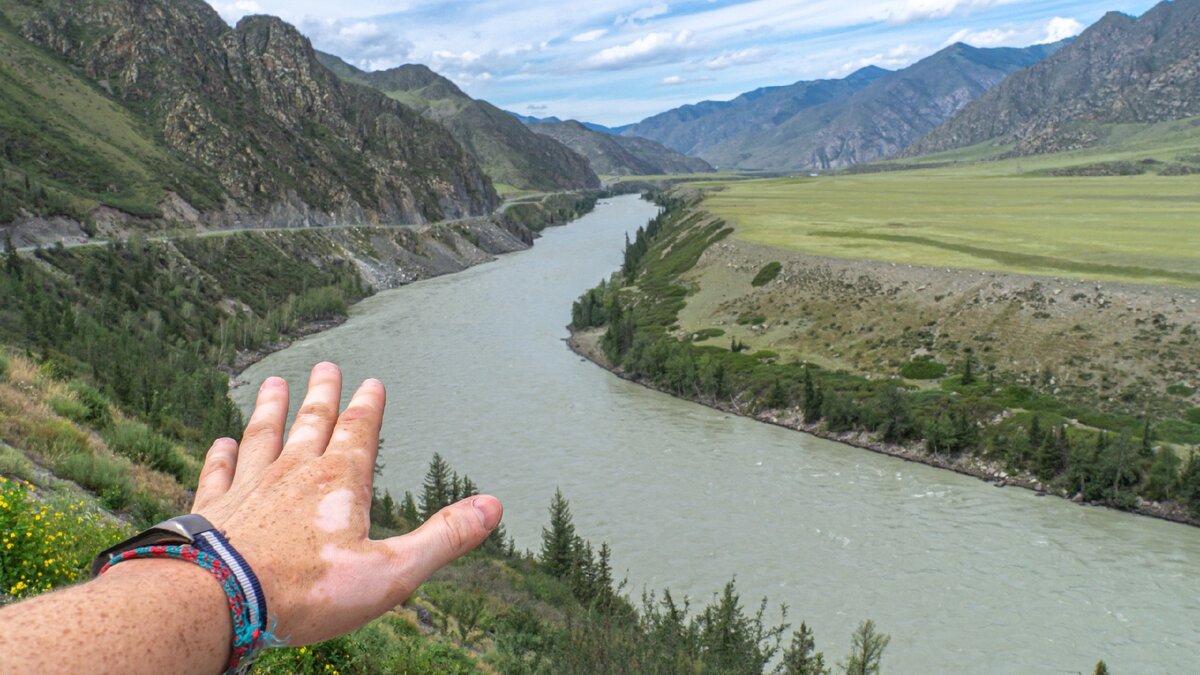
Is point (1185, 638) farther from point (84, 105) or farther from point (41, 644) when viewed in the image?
point (84, 105)

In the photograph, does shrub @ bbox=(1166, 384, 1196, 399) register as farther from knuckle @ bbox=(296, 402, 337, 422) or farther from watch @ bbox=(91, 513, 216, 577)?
watch @ bbox=(91, 513, 216, 577)

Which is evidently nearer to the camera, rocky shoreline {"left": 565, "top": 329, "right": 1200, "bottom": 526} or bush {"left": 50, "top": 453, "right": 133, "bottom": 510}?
bush {"left": 50, "top": 453, "right": 133, "bottom": 510}

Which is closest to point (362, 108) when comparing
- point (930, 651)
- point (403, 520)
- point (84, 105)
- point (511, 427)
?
point (84, 105)

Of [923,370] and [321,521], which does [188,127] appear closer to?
[923,370]

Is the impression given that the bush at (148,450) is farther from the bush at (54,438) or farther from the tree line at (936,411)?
the tree line at (936,411)

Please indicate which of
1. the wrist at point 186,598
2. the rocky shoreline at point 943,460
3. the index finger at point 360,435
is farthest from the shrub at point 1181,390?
the wrist at point 186,598

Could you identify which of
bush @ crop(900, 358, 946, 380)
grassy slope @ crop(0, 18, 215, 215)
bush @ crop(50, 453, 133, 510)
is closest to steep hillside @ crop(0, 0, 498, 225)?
grassy slope @ crop(0, 18, 215, 215)

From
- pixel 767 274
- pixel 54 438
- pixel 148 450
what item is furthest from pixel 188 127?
pixel 54 438
